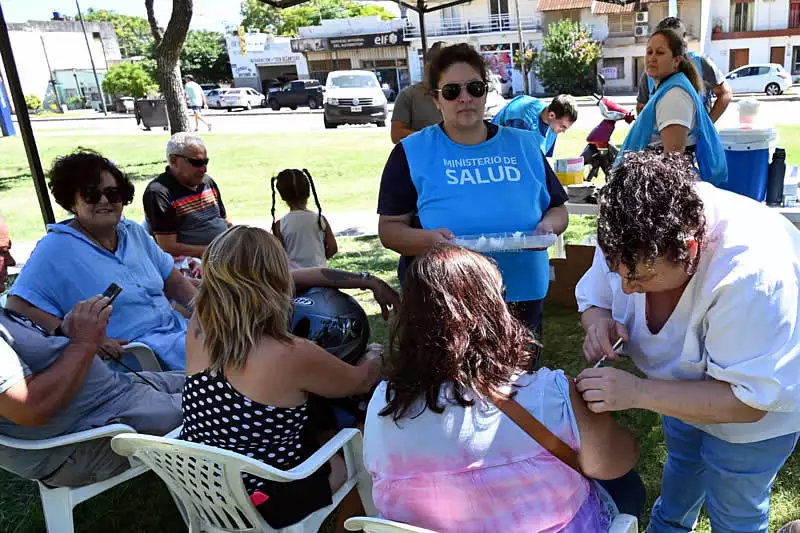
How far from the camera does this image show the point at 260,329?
171cm

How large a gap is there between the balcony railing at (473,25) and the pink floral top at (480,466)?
4012 centimetres

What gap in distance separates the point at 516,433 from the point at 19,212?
32.9ft

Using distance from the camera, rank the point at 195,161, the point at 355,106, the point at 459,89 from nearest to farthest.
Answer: the point at 459,89 < the point at 195,161 < the point at 355,106

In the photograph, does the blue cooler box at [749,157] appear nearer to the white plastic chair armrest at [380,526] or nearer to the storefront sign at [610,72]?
the white plastic chair armrest at [380,526]

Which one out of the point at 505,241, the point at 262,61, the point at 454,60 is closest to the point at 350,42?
the point at 262,61

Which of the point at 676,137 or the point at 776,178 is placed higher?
the point at 676,137

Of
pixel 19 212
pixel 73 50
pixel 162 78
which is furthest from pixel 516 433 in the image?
pixel 73 50

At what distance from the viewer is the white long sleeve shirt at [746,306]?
50.1 inches

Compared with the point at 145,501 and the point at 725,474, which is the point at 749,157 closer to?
the point at 725,474

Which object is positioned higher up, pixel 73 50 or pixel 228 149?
pixel 73 50

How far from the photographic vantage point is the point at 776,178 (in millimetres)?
3648

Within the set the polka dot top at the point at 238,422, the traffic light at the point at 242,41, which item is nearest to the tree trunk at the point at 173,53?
the polka dot top at the point at 238,422

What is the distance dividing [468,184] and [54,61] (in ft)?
175

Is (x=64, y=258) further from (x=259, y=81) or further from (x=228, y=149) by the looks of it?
(x=259, y=81)
